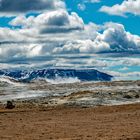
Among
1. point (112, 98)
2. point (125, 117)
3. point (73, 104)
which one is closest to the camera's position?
point (125, 117)

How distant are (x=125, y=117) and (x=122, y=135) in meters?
16.2

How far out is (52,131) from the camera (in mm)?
38188

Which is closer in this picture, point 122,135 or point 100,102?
point 122,135

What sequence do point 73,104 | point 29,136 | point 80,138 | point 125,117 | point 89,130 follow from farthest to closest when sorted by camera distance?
1. point 73,104
2. point 125,117
3. point 89,130
4. point 29,136
5. point 80,138

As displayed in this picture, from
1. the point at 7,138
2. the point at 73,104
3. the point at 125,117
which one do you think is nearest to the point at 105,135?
the point at 7,138

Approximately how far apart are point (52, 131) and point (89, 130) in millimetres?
3129

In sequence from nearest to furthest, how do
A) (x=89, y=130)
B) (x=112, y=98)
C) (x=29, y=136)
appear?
1. (x=29, y=136)
2. (x=89, y=130)
3. (x=112, y=98)

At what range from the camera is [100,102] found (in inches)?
3282

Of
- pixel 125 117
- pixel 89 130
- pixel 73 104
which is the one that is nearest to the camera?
pixel 89 130

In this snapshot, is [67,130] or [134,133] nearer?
[134,133]

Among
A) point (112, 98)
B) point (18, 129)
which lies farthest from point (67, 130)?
point (112, 98)

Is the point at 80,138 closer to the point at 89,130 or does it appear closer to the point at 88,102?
the point at 89,130

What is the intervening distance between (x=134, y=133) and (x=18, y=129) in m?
11.2

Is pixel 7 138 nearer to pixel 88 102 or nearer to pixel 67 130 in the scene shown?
pixel 67 130
